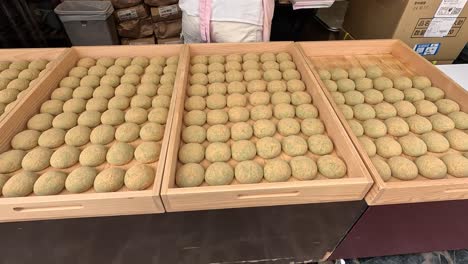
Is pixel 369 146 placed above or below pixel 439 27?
below

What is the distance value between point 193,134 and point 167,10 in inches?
86.7

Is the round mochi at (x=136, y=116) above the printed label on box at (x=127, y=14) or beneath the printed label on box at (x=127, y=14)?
above

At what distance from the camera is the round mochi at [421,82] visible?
126 cm

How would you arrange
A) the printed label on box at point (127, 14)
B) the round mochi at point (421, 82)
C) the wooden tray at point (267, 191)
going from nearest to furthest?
the wooden tray at point (267, 191) < the round mochi at point (421, 82) < the printed label on box at point (127, 14)

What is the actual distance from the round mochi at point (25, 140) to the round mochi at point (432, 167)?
142 cm

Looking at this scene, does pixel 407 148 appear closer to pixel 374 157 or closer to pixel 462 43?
pixel 374 157

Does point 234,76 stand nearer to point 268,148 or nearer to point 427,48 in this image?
point 268,148

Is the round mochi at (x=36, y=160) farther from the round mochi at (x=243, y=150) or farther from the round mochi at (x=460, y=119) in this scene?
the round mochi at (x=460, y=119)

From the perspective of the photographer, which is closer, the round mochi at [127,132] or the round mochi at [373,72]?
the round mochi at [127,132]

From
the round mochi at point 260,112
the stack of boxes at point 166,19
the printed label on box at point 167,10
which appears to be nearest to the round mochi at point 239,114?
the round mochi at point 260,112

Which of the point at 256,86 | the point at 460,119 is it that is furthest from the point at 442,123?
the point at 256,86

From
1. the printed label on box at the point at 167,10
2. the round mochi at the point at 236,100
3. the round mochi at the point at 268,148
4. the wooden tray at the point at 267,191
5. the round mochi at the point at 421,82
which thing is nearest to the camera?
the wooden tray at the point at 267,191

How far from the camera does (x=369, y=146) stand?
965 mm

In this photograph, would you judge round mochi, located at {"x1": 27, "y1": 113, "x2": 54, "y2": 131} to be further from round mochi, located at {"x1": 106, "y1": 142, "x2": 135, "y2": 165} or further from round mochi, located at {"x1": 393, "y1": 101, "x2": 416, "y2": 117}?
round mochi, located at {"x1": 393, "y1": 101, "x2": 416, "y2": 117}
